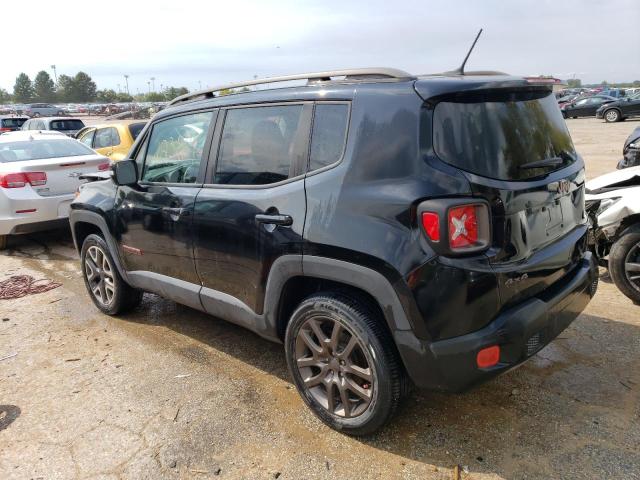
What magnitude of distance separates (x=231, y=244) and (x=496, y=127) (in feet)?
5.42

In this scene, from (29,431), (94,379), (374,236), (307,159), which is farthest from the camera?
(94,379)

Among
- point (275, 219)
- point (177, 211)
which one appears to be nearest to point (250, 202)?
point (275, 219)

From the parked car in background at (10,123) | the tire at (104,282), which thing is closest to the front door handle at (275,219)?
the tire at (104,282)

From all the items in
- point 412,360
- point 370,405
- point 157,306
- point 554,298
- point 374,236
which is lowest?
point 157,306

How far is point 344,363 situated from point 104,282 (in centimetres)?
285

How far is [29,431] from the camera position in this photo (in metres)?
2.97

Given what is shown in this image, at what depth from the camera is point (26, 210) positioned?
257 inches

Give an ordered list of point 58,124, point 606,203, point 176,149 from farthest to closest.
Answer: point 58,124
point 606,203
point 176,149

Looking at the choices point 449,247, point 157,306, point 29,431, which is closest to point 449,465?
point 449,247

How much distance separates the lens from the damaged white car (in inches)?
159

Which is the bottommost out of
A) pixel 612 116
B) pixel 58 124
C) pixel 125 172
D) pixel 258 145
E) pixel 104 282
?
pixel 612 116

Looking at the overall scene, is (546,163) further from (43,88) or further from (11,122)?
(43,88)

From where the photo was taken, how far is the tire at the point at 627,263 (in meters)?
4.03

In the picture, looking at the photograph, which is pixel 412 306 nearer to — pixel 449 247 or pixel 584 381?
pixel 449 247
